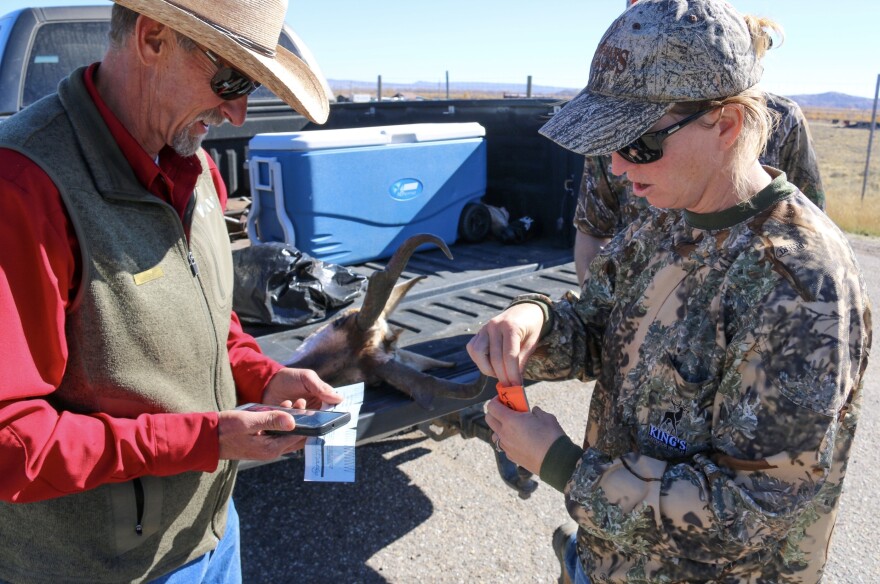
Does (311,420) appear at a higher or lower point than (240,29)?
lower

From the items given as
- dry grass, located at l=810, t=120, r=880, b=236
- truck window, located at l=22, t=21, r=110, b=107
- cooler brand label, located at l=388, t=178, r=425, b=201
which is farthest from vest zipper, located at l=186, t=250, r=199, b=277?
dry grass, located at l=810, t=120, r=880, b=236

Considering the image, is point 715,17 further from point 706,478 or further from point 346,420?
point 346,420

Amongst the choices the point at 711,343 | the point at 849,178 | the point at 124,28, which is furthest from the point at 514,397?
the point at 849,178

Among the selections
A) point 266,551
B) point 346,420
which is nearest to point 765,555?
point 346,420

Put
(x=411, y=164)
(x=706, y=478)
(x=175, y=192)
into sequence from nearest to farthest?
(x=706, y=478) → (x=175, y=192) → (x=411, y=164)

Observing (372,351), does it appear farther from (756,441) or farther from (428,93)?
(428,93)

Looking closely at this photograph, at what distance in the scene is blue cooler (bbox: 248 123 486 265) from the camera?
4379mm

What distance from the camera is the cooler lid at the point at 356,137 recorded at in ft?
14.3

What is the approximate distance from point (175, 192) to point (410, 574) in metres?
2.39

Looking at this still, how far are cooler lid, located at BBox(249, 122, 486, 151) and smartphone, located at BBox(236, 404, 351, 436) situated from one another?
2.60 meters

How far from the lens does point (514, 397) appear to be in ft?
5.70

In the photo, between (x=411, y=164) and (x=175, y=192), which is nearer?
(x=175, y=192)

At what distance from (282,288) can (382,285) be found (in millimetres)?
765

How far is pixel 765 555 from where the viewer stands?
1.56 metres
